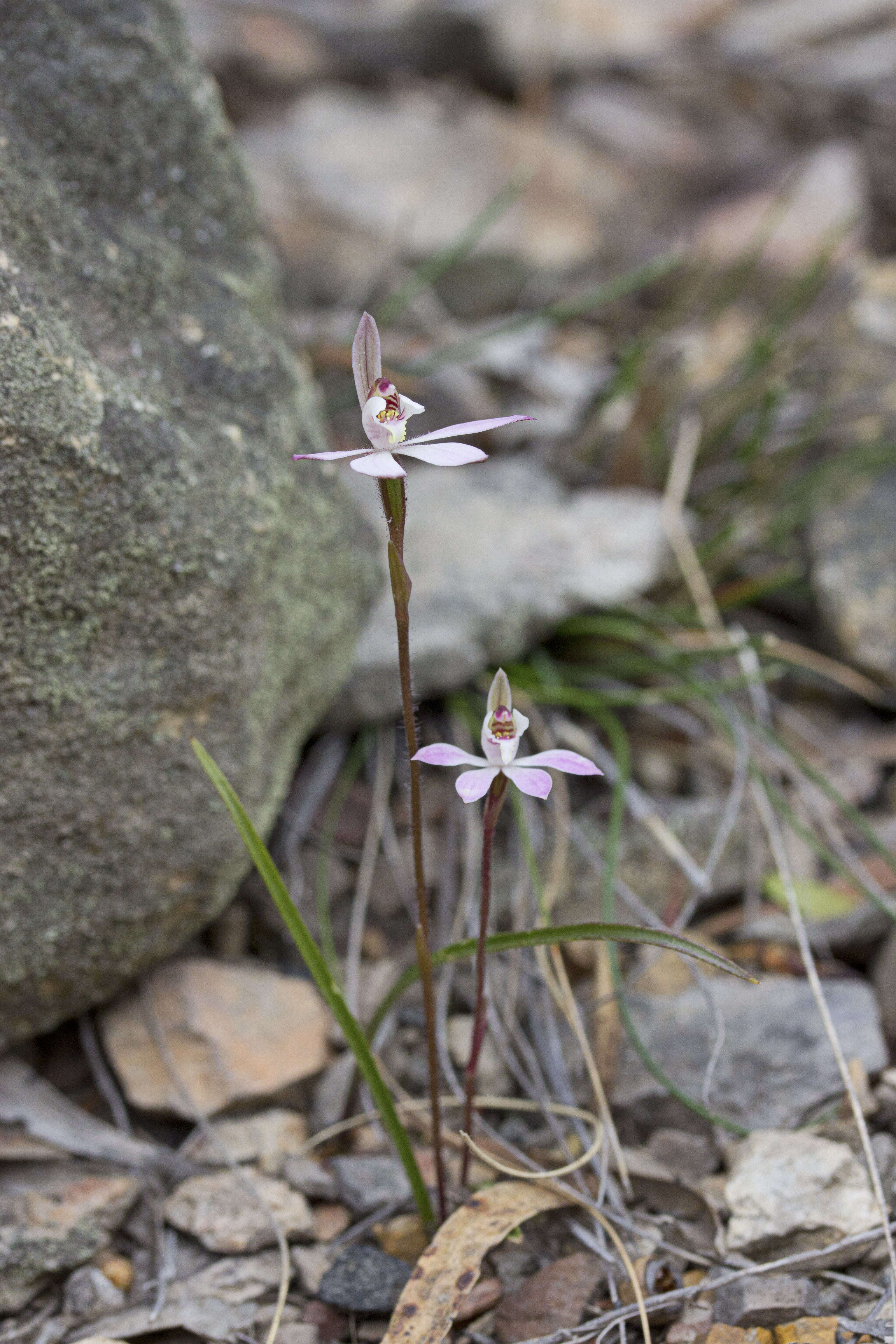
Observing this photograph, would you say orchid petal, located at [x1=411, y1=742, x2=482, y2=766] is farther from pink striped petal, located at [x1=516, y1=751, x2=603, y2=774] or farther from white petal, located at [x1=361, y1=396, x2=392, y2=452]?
white petal, located at [x1=361, y1=396, x2=392, y2=452]

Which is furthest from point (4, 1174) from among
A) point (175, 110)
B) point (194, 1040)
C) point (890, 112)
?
point (890, 112)

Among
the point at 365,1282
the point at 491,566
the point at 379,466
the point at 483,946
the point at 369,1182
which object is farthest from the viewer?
the point at 491,566

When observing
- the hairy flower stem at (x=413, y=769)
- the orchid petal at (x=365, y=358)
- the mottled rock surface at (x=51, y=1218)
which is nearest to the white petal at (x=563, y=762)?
the hairy flower stem at (x=413, y=769)

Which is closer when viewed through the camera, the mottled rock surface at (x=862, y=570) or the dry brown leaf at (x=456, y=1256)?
the dry brown leaf at (x=456, y=1256)

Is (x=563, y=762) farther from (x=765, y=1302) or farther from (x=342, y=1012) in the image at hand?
(x=765, y=1302)

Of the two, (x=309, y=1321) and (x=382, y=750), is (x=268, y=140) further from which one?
(x=309, y=1321)

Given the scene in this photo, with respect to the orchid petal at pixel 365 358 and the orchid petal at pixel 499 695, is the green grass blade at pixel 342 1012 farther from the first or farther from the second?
the orchid petal at pixel 365 358

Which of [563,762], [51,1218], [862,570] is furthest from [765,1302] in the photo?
[862,570]
